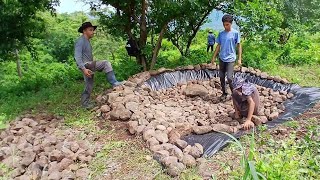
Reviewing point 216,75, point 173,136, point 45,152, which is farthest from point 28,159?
point 216,75

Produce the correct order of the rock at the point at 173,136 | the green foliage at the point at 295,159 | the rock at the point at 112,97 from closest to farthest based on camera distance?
the green foliage at the point at 295,159 → the rock at the point at 173,136 → the rock at the point at 112,97

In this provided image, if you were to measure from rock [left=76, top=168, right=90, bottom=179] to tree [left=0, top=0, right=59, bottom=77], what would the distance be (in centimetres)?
520

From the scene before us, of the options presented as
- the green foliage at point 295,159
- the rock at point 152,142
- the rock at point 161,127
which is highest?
the green foliage at point 295,159

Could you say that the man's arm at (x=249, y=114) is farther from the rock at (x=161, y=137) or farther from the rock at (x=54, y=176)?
the rock at (x=54, y=176)

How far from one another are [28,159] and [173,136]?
180 centimetres

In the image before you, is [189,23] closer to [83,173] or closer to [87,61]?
[87,61]

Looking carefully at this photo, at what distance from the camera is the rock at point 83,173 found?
375 cm

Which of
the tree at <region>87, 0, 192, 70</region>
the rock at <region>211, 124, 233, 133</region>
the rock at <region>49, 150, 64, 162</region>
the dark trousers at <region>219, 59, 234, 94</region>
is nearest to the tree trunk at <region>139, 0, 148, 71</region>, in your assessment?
the tree at <region>87, 0, 192, 70</region>

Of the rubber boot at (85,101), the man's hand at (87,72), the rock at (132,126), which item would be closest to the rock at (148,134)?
the rock at (132,126)

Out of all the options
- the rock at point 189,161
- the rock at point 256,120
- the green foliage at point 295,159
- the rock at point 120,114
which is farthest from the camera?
the rock at point 120,114

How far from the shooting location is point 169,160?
367 centimetres

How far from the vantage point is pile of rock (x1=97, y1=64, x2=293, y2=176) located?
13.0ft

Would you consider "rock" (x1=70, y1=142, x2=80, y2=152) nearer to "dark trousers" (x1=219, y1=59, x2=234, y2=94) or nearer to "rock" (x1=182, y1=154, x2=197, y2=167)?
"rock" (x1=182, y1=154, x2=197, y2=167)

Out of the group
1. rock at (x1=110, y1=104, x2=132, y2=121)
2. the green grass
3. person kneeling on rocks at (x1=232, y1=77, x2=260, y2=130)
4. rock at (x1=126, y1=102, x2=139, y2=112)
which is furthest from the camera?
the green grass
